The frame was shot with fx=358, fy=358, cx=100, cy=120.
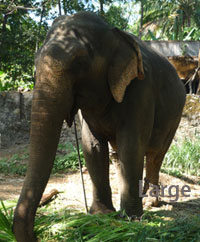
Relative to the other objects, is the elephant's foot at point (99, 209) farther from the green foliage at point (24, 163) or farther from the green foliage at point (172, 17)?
the green foliage at point (172, 17)

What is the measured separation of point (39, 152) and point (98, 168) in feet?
4.26

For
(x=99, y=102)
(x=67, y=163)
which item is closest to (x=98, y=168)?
(x=99, y=102)

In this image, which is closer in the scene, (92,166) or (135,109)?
(135,109)

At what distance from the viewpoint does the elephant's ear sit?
315cm

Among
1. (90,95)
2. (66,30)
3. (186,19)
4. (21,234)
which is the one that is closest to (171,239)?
(21,234)

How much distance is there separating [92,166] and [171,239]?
134 centimetres

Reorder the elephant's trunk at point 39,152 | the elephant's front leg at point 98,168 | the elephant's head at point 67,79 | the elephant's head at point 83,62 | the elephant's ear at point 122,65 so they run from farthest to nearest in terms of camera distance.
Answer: the elephant's front leg at point 98,168, the elephant's ear at point 122,65, the elephant's head at point 83,62, the elephant's head at point 67,79, the elephant's trunk at point 39,152

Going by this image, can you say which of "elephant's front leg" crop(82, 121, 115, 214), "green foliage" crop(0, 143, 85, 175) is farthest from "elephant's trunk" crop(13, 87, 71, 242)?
"green foliage" crop(0, 143, 85, 175)

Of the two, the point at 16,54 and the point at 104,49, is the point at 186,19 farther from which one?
the point at 104,49

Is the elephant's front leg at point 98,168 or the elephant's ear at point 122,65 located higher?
the elephant's ear at point 122,65

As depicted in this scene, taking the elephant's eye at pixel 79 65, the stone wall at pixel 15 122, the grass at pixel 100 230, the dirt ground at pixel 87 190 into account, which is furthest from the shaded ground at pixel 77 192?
the stone wall at pixel 15 122

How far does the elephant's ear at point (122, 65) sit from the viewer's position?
315cm

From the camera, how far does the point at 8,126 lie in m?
8.70

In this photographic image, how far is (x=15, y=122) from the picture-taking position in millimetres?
8727
